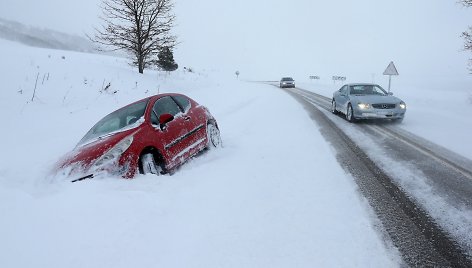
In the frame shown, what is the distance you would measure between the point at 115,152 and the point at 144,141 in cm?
50

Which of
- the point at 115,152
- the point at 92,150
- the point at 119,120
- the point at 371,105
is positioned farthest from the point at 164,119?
the point at 371,105

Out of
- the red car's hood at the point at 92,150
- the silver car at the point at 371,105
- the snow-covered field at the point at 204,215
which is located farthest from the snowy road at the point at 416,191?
the red car's hood at the point at 92,150

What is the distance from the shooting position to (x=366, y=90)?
13477 millimetres

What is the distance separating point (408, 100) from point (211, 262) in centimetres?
2019

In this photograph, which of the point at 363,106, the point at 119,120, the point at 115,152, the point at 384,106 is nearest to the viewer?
the point at 115,152

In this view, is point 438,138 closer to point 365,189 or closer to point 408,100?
point 365,189

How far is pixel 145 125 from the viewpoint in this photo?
6.11m

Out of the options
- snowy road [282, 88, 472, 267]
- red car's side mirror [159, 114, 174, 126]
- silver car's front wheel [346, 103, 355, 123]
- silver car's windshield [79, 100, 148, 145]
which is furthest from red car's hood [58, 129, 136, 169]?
silver car's front wheel [346, 103, 355, 123]

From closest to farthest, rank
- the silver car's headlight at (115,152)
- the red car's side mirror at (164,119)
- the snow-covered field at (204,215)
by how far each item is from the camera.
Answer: the snow-covered field at (204,215) < the silver car's headlight at (115,152) < the red car's side mirror at (164,119)

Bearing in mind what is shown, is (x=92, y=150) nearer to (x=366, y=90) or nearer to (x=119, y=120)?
(x=119, y=120)

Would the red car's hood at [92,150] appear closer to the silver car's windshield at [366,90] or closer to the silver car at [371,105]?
the silver car at [371,105]

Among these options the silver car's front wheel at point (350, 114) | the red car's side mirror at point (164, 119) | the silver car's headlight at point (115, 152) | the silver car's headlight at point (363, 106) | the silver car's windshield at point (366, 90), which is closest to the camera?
the silver car's headlight at point (115, 152)

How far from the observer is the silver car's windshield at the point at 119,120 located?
6.43 metres

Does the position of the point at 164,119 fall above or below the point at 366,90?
below
